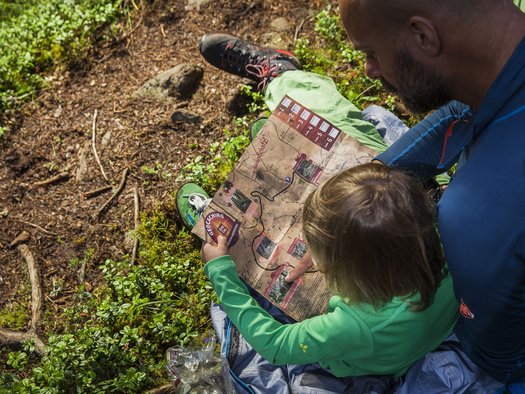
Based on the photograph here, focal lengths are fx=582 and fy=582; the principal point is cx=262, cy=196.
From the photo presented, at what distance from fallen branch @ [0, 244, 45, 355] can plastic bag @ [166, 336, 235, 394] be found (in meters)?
0.69

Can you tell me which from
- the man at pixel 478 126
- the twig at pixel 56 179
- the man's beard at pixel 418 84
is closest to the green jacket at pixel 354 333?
the man at pixel 478 126

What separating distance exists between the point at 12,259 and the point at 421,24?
2527 millimetres

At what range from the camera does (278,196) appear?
281 centimetres

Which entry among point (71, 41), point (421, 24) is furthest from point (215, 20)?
point (421, 24)

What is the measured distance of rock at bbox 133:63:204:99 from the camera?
376cm

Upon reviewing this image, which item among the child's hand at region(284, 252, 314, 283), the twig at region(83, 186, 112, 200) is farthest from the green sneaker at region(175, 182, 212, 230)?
the child's hand at region(284, 252, 314, 283)

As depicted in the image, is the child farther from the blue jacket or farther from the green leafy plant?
the green leafy plant

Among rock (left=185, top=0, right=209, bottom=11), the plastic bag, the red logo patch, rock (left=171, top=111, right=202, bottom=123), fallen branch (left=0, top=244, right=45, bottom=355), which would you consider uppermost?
rock (left=185, top=0, right=209, bottom=11)

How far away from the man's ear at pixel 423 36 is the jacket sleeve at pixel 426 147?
28.6 inches

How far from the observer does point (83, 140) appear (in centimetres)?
367

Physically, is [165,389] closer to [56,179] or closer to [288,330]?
[288,330]

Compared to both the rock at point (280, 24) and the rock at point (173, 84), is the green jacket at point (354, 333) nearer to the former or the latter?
the rock at point (173, 84)

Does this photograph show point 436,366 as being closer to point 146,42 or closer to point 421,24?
point 421,24

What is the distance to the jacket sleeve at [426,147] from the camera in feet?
8.55
